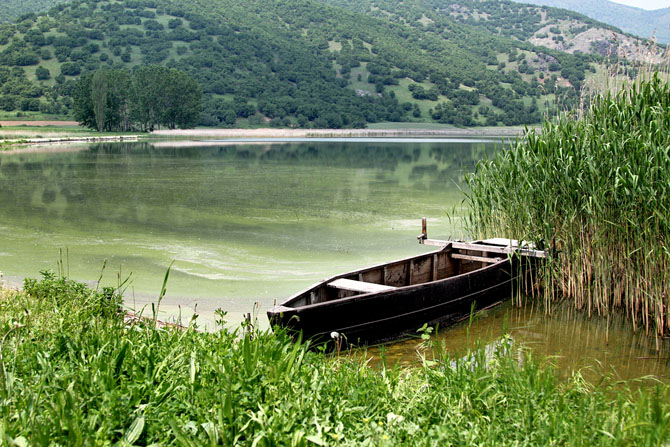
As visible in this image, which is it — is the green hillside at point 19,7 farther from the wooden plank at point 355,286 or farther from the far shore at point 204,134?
the wooden plank at point 355,286

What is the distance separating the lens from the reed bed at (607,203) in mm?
7586

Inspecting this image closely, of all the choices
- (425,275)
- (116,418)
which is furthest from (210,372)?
(425,275)

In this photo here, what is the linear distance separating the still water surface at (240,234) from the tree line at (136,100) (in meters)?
44.3

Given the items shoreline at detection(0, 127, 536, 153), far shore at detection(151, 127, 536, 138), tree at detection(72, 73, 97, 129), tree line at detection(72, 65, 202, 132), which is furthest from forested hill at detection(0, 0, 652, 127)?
tree at detection(72, 73, 97, 129)

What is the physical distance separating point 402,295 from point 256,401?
3989 mm

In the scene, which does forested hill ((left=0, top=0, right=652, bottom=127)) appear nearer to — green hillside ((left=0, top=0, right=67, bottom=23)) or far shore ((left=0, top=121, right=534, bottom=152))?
far shore ((left=0, top=121, right=534, bottom=152))

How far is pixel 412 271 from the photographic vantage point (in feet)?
29.7

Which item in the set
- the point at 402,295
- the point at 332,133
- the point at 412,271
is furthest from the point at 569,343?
the point at 332,133

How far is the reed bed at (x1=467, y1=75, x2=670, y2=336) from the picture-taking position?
7.59 meters

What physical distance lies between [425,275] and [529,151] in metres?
2.57

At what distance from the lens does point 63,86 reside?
9112cm

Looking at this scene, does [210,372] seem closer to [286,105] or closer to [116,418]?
[116,418]

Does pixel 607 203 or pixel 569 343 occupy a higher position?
pixel 607 203

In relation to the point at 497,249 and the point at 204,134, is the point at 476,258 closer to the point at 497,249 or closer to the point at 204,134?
the point at 497,249
